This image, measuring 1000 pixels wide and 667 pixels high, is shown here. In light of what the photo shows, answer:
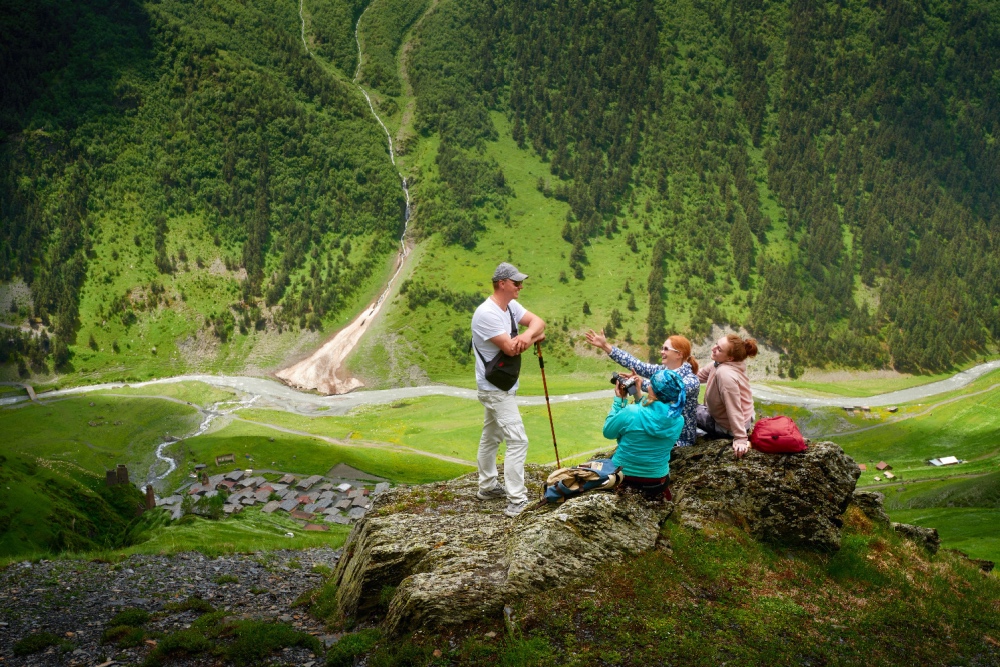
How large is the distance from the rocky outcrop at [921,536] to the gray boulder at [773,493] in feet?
14.0

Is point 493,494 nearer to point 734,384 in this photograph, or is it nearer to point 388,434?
point 734,384

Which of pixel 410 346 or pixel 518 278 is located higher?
pixel 518 278

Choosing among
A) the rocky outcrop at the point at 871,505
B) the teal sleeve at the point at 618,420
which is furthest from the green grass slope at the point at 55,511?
the rocky outcrop at the point at 871,505

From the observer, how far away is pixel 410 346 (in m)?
183

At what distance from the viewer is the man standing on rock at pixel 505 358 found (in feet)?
54.4

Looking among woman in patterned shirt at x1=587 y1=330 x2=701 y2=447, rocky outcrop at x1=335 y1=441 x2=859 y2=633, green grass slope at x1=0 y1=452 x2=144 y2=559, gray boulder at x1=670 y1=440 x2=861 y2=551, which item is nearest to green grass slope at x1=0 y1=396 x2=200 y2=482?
green grass slope at x1=0 y1=452 x2=144 y2=559

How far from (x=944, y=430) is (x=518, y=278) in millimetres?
137438

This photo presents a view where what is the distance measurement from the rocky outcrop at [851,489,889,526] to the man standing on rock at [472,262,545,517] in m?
9.79

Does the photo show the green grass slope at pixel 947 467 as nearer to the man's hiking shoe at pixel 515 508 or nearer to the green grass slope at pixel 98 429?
the man's hiking shoe at pixel 515 508

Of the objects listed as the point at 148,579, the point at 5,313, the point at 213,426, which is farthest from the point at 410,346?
the point at 148,579

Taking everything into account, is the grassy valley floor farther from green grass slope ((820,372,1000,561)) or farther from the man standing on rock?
the man standing on rock

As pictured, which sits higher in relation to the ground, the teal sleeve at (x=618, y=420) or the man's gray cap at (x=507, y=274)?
the man's gray cap at (x=507, y=274)

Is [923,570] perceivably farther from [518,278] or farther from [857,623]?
[518,278]

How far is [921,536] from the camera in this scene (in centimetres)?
2097
